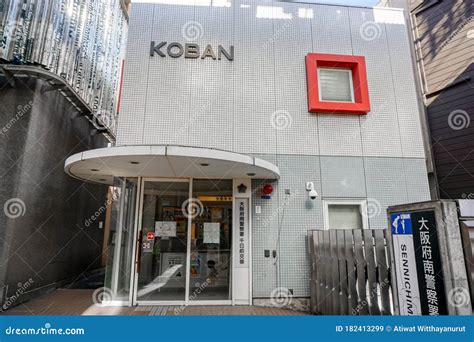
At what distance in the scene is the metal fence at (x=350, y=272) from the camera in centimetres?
334

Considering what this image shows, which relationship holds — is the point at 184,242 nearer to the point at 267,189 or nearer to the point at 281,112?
the point at 267,189

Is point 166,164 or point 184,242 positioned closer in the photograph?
point 166,164

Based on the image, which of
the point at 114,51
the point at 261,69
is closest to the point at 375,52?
the point at 261,69

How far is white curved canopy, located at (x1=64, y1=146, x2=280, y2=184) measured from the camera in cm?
410

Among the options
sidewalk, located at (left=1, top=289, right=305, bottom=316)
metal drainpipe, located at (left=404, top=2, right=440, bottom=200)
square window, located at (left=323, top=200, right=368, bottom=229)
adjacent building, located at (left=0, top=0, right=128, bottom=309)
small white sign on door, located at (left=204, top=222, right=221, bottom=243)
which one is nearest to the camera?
sidewalk, located at (left=1, top=289, right=305, bottom=316)

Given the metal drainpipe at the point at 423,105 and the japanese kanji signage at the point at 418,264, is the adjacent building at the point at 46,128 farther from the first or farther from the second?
the metal drainpipe at the point at 423,105

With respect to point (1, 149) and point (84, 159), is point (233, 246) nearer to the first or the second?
point (84, 159)

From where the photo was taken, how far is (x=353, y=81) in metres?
6.51

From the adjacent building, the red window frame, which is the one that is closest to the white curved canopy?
the adjacent building

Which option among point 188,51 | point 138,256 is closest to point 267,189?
point 138,256

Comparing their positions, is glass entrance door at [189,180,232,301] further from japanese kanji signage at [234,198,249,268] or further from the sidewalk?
the sidewalk

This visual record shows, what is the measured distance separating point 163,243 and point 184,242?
1.37 ft

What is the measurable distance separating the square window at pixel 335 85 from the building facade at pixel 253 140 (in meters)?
0.03

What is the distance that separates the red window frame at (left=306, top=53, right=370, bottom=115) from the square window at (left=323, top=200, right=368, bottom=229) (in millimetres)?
2035
